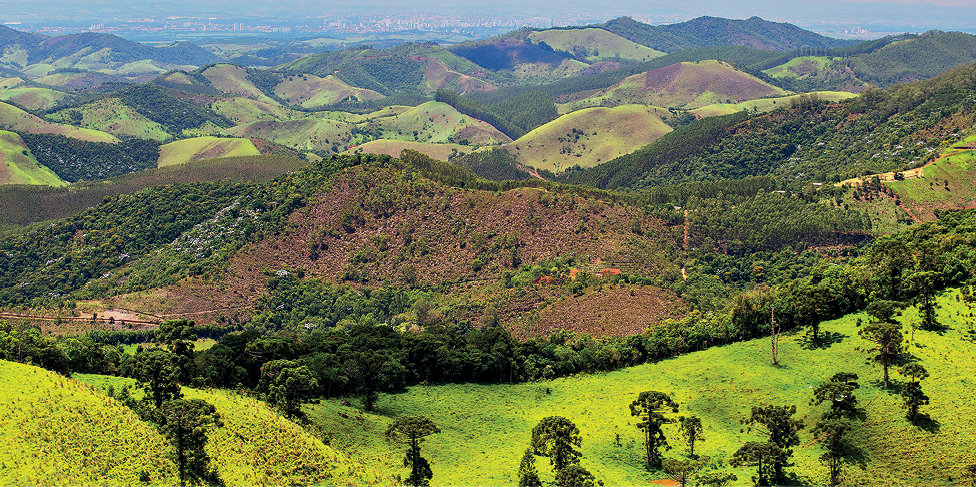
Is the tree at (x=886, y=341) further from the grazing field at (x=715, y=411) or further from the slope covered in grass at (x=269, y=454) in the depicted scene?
→ the slope covered in grass at (x=269, y=454)

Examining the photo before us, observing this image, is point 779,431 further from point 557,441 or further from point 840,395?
point 557,441

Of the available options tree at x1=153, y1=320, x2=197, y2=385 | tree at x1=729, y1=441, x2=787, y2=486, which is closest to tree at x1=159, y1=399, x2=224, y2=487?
tree at x1=153, y1=320, x2=197, y2=385

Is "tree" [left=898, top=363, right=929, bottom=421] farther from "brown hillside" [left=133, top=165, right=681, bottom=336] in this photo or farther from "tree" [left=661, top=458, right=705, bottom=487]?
"brown hillside" [left=133, top=165, right=681, bottom=336]

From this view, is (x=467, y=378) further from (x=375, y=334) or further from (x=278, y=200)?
(x=278, y=200)

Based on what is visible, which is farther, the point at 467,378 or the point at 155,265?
the point at 155,265

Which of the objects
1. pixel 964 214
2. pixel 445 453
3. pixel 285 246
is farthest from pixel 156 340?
pixel 964 214

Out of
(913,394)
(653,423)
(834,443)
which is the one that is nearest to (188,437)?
(653,423)
